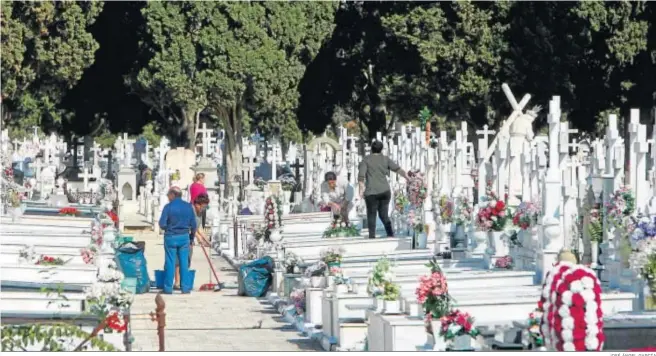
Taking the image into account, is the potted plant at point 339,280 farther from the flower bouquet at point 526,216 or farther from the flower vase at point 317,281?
the flower bouquet at point 526,216

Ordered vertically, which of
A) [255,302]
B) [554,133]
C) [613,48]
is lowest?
[255,302]

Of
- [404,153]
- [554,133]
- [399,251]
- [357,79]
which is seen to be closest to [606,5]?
[357,79]

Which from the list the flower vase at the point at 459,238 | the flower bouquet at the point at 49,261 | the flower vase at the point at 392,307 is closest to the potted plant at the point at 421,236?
the flower vase at the point at 459,238

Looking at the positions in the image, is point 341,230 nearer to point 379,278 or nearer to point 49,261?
point 49,261

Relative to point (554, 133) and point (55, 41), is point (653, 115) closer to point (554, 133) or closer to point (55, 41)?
point (55, 41)

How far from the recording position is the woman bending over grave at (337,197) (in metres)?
32.2

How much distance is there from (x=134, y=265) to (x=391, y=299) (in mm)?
8084

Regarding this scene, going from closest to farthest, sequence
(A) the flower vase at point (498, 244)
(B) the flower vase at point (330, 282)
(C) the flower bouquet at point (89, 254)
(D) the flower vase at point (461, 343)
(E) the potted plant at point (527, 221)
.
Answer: (D) the flower vase at point (461, 343) < (B) the flower vase at point (330, 282) < (E) the potted plant at point (527, 221) < (A) the flower vase at point (498, 244) < (C) the flower bouquet at point (89, 254)

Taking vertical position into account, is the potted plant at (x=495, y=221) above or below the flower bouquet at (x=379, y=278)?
above

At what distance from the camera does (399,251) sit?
91.1 feet

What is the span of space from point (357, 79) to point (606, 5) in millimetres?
12166

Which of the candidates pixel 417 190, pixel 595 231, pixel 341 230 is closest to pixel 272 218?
pixel 341 230

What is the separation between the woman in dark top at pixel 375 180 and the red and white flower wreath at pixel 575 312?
1362cm

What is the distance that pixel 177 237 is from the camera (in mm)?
26125
